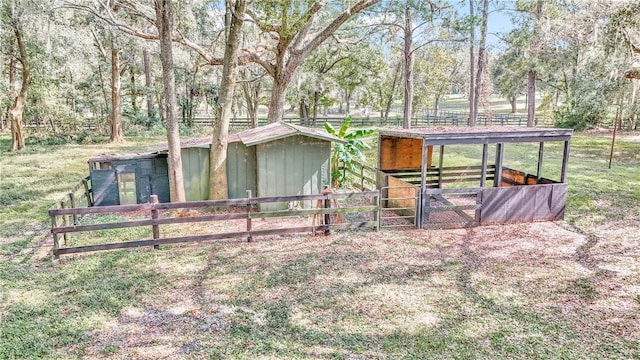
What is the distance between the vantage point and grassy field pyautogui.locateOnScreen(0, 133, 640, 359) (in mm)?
4406

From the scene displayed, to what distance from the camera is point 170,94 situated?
29.9 feet

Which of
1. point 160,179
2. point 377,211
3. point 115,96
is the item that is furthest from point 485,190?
point 115,96

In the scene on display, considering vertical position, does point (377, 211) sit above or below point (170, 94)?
below

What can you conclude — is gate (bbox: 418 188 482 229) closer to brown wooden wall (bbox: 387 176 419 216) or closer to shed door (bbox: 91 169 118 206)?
brown wooden wall (bbox: 387 176 419 216)

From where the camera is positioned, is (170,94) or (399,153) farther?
(399,153)

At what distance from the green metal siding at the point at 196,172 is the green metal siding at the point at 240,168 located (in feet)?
2.16

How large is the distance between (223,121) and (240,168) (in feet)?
4.12

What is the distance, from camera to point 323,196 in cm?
777

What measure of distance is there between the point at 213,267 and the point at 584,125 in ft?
106

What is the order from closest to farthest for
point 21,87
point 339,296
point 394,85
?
point 339,296
point 21,87
point 394,85

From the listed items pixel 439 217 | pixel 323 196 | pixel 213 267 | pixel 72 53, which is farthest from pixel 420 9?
A: pixel 72 53

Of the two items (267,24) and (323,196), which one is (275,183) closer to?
(323,196)

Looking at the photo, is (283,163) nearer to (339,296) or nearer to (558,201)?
(339,296)

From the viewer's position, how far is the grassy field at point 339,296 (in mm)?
4406
